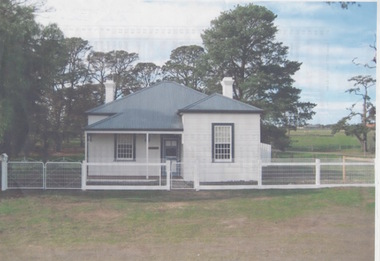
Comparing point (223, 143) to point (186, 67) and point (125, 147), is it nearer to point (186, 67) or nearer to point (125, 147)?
point (186, 67)

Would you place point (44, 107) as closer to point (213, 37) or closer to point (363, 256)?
point (213, 37)

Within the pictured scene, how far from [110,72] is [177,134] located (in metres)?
0.77

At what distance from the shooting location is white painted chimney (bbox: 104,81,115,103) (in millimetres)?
4065

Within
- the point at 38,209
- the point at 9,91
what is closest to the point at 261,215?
the point at 38,209

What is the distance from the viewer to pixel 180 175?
423 centimetres

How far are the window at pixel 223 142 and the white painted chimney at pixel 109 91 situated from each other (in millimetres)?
924

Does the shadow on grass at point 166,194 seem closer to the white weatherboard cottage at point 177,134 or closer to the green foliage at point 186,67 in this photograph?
the white weatherboard cottage at point 177,134

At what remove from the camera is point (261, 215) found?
418cm

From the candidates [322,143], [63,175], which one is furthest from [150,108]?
[322,143]

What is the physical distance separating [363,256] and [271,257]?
76 centimetres

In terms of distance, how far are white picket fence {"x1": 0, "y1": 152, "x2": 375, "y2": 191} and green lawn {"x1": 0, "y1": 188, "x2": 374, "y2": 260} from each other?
0.09 m

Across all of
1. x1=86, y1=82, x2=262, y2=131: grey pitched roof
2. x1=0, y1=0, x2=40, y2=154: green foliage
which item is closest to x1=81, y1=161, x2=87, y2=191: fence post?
x1=86, y1=82, x2=262, y2=131: grey pitched roof

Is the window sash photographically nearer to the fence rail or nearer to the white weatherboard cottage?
the white weatherboard cottage

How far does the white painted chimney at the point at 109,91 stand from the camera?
4065 millimetres
